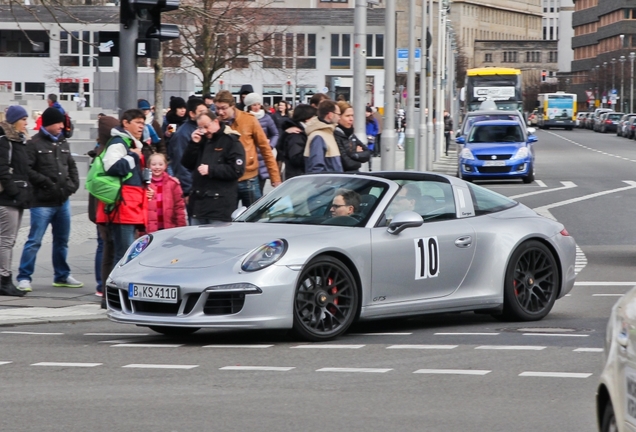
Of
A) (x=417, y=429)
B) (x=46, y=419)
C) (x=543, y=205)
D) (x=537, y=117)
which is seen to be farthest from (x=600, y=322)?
(x=537, y=117)

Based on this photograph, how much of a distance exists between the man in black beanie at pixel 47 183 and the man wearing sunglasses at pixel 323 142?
8.03 ft

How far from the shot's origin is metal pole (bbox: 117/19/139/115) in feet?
44.7

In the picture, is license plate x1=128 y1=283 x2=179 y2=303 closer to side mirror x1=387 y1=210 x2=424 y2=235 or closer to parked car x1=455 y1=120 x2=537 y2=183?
side mirror x1=387 y1=210 x2=424 y2=235

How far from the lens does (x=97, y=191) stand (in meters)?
11.9

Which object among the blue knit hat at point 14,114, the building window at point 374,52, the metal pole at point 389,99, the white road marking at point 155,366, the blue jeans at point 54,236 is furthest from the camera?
the building window at point 374,52

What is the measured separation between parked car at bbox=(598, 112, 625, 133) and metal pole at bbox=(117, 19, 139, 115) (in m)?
92.1

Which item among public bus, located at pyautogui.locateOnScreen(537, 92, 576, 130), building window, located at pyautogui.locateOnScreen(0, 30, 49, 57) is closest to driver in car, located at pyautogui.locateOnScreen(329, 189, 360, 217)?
building window, located at pyautogui.locateOnScreen(0, 30, 49, 57)

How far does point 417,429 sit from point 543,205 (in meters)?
19.8

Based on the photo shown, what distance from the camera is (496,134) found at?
3462 centimetres

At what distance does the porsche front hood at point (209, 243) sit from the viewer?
30.8 feet

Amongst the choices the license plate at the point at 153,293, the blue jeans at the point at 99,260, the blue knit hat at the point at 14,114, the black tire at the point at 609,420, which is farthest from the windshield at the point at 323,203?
the black tire at the point at 609,420

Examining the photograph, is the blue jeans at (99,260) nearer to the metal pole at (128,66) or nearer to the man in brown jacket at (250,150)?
the metal pole at (128,66)

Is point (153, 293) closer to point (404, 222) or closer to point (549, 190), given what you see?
point (404, 222)

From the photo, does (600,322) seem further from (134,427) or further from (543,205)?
(543,205)
